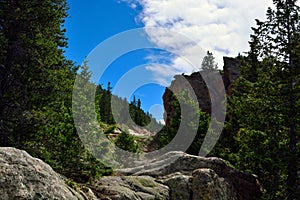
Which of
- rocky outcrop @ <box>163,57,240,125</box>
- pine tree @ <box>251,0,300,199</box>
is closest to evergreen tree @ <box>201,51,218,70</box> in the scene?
rocky outcrop @ <box>163,57,240,125</box>

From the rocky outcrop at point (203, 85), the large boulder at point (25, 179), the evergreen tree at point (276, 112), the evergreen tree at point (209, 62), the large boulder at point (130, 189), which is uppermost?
the evergreen tree at point (209, 62)

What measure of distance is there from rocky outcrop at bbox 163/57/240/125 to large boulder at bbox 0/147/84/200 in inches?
1748

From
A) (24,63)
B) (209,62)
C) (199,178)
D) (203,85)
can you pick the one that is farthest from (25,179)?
(209,62)

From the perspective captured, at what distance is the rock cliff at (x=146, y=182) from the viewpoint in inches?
259

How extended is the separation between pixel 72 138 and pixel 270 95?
51.0 feet

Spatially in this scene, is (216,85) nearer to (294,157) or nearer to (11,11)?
(294,157)

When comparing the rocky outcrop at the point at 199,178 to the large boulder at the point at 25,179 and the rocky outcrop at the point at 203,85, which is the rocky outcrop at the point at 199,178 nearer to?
the large boulder at the point at 25,179

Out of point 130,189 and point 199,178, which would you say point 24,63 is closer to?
point 130,189

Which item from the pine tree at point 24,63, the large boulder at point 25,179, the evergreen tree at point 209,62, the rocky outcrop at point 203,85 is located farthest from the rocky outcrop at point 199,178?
the evergreen tree at point 209,62

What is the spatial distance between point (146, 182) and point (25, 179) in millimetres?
7573

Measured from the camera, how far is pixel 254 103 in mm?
16469

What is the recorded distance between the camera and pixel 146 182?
43.8 ft

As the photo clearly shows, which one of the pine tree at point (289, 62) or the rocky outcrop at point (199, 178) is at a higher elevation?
the pine tree at point (289, 62)

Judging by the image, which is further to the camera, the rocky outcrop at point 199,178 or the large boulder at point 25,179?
the rocky outcrop at point 199,178
